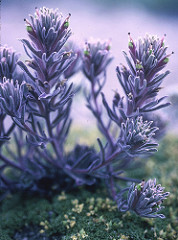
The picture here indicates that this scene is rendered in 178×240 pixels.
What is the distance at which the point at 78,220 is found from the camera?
2.42m

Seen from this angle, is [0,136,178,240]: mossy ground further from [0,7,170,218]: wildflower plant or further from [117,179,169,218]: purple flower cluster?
[117,179,169,218]: purple flower cluster

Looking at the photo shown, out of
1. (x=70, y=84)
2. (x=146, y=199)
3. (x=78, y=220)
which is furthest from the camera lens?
(x=78, y=220)

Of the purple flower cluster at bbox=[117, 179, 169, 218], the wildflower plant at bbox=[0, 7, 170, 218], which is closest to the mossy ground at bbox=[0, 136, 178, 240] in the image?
the wildflower plant at bbox=[0, 7, 170, 218]

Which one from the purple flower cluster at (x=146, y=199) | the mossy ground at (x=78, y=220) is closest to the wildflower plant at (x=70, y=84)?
the purple flower cluster at (x=146, y=199)

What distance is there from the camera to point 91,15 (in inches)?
420

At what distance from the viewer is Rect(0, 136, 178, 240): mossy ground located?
7.63 ft

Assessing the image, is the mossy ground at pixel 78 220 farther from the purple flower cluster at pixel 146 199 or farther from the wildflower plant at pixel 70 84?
the purple flower cluster at pixel 146 199

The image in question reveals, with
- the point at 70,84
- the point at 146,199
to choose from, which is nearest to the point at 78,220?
the point at 146,199

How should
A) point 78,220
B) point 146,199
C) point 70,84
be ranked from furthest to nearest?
point 78,220 < point 70,84 < point 146,199

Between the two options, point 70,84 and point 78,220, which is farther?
point 78,220

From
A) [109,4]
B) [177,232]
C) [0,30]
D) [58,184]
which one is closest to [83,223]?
[58,184]

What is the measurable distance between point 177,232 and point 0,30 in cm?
280

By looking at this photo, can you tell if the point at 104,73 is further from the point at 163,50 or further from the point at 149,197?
the point at 149,197

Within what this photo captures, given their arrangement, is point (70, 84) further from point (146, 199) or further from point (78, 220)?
point (78, 220)
